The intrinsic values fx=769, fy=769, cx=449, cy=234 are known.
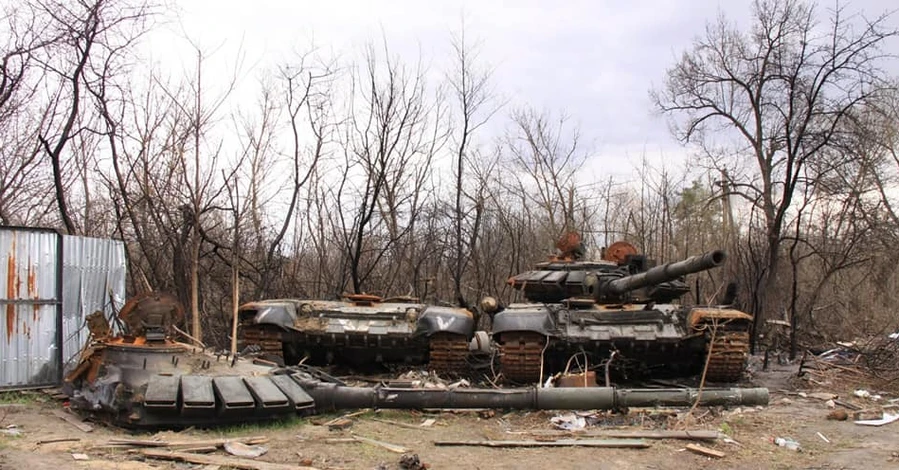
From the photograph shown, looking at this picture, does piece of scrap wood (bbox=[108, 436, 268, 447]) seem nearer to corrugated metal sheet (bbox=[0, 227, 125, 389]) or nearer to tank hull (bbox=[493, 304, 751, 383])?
corrugated metal sheet (bbox=[0, 227, 125, 389])

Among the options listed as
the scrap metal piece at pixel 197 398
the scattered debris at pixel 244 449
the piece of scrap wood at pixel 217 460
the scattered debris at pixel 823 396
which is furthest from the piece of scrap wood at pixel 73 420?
the scattered debris at pixel 823 396

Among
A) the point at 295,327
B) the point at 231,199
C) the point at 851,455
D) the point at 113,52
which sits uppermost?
the point at 113,52

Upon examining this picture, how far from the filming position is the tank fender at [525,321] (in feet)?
32.6

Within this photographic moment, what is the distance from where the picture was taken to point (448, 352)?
10.7m

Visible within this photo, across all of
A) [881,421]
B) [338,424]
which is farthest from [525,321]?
[881,421]

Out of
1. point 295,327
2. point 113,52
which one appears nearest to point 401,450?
point 295,327

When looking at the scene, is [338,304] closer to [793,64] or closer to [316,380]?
[316,380]

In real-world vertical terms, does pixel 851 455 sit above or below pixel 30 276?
below

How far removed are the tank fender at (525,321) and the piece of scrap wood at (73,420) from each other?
4.94m

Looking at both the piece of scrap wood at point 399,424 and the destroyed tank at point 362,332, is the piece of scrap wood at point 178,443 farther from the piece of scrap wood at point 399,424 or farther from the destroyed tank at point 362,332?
the destroyed tank at point 362,332

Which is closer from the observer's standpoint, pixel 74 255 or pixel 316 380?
pixel 316 380

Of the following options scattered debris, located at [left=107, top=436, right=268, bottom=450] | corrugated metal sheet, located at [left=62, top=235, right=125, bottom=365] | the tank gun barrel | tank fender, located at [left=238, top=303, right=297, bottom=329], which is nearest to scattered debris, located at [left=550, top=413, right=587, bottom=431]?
the tank gun barrel

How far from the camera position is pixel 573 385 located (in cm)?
909

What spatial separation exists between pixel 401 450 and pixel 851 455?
3.83m
